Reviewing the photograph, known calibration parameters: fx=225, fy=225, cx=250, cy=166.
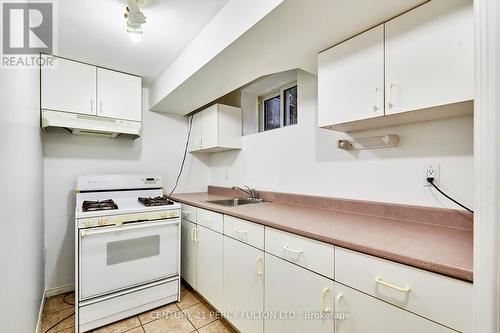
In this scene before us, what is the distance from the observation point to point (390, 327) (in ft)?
2.79

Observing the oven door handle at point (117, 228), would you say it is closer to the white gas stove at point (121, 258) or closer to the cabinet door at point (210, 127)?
the white gas stove at point (121, 258)

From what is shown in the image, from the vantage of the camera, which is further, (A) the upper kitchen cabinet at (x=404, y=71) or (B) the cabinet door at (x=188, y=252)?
(B) the cabinet door at (x=188, y=252)

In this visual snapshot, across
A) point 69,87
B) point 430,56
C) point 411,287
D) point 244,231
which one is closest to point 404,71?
point 430,56

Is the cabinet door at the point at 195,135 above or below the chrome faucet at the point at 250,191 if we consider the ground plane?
above

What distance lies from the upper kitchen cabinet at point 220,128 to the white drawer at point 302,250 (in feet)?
4.67

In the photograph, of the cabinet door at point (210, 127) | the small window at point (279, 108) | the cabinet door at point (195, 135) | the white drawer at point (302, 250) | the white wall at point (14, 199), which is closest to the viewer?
the white wall at point (14, 199)

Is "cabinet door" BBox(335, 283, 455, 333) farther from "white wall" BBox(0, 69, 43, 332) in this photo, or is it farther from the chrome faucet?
the chrome faucet

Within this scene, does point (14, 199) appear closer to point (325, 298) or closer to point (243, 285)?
point (243, 285)

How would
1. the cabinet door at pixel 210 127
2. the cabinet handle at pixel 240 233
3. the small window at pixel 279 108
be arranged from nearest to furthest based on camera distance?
the cabinet handle at pixel 240 233 < the small window at pixel 279 108 < the cabinet door at pixel 210 127

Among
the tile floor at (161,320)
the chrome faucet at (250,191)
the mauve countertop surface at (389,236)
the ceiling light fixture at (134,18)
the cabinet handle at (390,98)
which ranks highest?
the ceiling light fixture at (134,18)

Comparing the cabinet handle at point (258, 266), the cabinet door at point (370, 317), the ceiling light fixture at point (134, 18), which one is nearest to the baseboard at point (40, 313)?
the cabinet handle at point (258, 266)

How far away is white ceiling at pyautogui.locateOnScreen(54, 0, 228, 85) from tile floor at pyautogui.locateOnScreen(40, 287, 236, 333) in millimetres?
2203

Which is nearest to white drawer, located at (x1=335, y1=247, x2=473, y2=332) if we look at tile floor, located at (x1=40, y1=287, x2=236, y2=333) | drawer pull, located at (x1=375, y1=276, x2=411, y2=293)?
drawer pull, located at (x1=375, y1=276, x2=411, y2=293)

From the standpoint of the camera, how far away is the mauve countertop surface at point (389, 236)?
763mm
